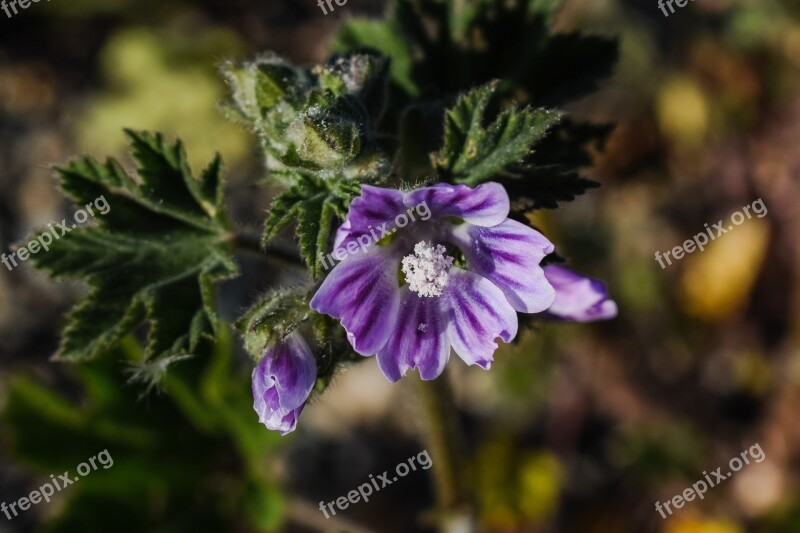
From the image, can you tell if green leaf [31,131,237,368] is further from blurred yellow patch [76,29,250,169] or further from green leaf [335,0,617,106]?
blurred yellow patch [76,29,250,169]

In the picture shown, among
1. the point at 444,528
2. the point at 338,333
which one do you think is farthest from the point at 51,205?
the point at 338,333

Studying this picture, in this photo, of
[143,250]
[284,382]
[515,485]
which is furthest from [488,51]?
[515,485]

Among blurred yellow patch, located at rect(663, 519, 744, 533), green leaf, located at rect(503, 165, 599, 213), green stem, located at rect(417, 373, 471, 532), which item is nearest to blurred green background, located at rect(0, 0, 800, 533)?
blurred yellow patch, located at rect(663, 519, 744, 533)

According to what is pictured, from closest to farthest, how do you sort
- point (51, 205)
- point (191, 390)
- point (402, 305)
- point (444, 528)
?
point (402, 305) → point (444, 528) → point (191, 390) → point (51, 205)

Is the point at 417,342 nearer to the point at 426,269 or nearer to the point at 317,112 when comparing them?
the point at 426,269

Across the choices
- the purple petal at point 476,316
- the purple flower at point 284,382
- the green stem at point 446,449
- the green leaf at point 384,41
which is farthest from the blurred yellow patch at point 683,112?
the purple flower at point 284,382

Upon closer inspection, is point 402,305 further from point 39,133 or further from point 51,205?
point 39,133
